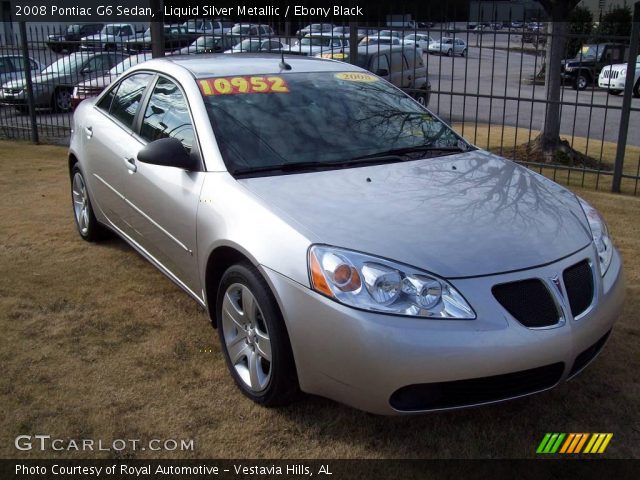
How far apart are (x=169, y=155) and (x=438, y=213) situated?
4.85 ft

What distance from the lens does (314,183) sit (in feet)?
11.1

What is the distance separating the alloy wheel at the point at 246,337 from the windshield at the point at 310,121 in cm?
71

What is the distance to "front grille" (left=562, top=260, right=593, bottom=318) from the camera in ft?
9.41

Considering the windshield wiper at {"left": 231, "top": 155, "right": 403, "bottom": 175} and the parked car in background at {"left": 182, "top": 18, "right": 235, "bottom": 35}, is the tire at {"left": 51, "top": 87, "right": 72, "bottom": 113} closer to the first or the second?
the parked car in background at {"left": 182, "top": 18, "right": 235, "bottom": 35}

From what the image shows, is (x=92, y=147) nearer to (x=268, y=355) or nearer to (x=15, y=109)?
(x=268, y=355)

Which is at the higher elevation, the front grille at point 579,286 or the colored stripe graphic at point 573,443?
the front grille at point 579,286

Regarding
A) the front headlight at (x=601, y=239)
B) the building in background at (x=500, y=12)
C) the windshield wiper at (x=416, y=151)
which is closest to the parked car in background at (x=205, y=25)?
the building in background at (x=500, y=12)

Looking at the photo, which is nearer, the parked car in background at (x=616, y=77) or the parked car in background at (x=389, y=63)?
the parked car in background at (x=616, y=77)

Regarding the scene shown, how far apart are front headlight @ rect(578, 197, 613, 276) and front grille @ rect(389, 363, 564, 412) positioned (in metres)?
0.74

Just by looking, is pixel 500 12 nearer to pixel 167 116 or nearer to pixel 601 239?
pixel 167 116

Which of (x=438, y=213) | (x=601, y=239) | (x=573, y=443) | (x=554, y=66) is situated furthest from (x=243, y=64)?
(x=554, y=66)

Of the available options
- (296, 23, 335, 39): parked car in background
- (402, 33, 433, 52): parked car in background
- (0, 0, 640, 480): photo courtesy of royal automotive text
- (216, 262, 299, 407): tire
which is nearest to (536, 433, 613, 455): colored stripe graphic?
(0, 0, 640, 480): photo courtesy of royal automotive text

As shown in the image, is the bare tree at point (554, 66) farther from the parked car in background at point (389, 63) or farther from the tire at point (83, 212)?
the tire at point (83, 212)

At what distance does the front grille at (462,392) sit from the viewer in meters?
2.67
